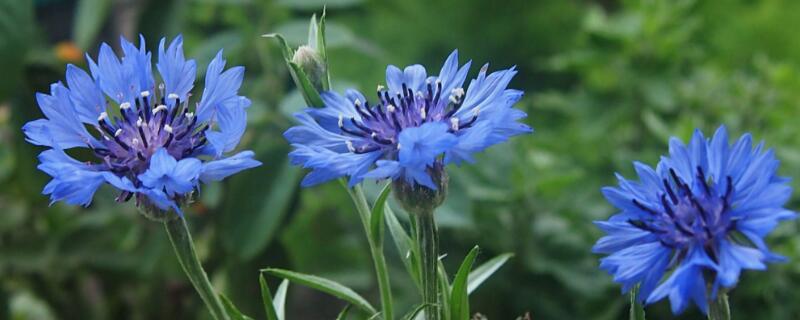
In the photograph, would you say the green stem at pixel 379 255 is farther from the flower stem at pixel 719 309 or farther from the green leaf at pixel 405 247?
the flower stem at pixel 719 309

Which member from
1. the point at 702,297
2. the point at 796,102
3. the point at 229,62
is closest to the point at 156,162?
the point at 702,297

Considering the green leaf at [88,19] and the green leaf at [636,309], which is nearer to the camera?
the green leaf at [636,309]

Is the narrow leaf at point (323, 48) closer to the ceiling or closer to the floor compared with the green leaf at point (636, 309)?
closer to the ceiling

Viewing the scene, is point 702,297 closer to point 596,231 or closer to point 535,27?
point 596,231

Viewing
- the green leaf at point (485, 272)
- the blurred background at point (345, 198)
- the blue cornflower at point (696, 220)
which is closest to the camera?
the blue cornflower at point (696, 220)

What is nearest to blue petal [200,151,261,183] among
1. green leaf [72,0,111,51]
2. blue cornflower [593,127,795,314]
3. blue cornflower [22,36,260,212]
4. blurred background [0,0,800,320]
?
blue cornflower [22,36,260,212]

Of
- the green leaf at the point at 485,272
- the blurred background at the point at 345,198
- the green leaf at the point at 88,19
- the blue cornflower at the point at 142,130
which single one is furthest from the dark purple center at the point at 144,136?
the green leaf at the point at 88,19

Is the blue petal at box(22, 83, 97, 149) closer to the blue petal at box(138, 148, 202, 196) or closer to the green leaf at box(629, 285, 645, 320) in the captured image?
the blue petal at box(138, 148, 202, 196)
